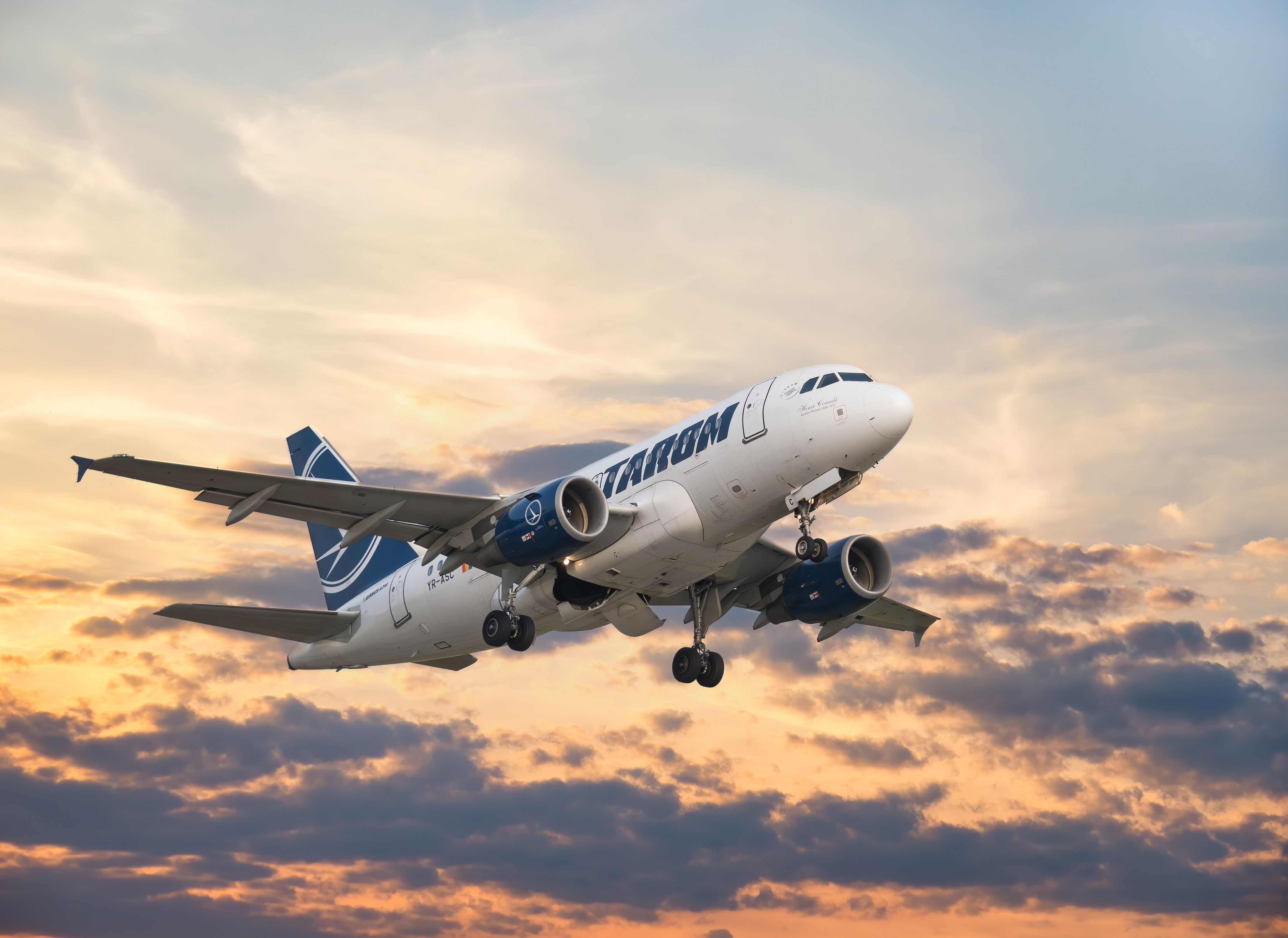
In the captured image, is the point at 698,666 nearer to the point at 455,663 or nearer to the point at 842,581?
the point at 842,581

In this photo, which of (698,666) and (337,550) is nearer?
→ (698,666)

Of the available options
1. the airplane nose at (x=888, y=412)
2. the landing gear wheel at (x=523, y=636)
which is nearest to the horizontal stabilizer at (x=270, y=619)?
the landing gear wheel at (x=523, y=636)

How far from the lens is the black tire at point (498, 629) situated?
3600cm

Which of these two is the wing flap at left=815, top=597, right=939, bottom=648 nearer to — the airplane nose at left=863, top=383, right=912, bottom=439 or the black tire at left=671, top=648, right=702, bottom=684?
the black tire at left=671, top=648, right=702, bottom=684

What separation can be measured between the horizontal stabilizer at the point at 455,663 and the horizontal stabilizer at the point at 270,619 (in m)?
3.44

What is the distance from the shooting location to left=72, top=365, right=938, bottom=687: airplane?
3188cm

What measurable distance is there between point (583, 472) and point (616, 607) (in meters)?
4.14

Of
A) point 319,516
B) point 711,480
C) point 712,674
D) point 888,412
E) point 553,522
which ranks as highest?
point 888,412

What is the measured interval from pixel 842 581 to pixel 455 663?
14632 millimetres

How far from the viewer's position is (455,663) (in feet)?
149

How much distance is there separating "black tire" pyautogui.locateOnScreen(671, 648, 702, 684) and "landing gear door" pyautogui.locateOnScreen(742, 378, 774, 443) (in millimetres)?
9842

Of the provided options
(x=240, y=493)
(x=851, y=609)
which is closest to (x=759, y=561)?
(x=851, y=609)

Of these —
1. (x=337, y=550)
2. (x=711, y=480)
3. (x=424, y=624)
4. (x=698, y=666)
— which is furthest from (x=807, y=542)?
(x=337, y=550)

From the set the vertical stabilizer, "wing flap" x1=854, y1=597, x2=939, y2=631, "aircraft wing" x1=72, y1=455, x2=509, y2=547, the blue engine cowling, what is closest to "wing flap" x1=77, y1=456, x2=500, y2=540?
"aircraft wing" x1=72, y1=455, x2=509, y2=547
